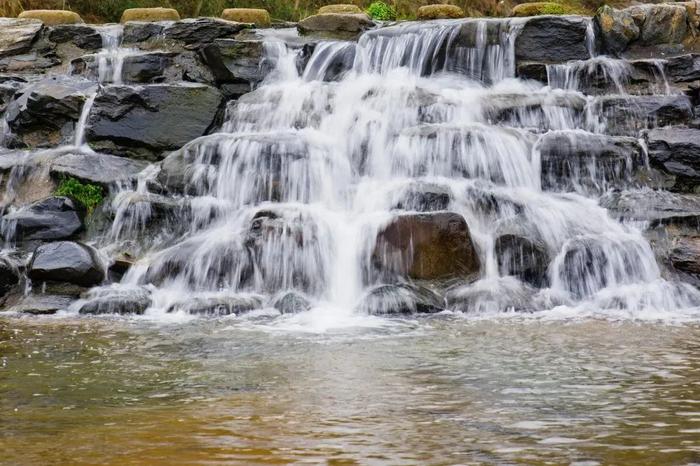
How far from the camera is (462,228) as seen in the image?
888cm

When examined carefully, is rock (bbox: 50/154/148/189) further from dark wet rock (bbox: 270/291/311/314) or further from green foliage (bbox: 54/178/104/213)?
dark wet rock (bbox: 270/291/311/314)

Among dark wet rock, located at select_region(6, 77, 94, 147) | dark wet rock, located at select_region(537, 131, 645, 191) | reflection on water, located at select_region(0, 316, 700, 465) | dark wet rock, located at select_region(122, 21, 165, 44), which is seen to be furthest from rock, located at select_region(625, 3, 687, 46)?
dark wet rock, located at select_region(6, 77, 94, 147)

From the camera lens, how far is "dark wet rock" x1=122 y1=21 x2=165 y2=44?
15.2 m

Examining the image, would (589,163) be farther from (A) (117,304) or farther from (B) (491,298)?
(A) (117,304)

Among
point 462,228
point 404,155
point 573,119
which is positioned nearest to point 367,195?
point 404,155

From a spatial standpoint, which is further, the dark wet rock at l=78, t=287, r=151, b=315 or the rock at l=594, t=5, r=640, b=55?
the rock at l=594, t=5, r=640, b=55

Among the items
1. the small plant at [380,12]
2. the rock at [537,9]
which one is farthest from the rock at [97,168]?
the small plant at [380,12]

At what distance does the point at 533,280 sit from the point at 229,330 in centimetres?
354

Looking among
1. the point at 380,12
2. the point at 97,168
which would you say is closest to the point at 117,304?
the point at 97,168

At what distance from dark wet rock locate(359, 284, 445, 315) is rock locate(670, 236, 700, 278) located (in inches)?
106

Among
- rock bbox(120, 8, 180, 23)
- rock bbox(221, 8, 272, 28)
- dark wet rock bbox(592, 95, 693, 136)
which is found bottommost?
dark wet rock bbox(592, 95, 693, 136)

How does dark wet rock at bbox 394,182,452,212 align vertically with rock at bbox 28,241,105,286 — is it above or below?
above

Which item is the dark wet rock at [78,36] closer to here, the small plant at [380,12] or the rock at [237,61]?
the rock at [237,61]

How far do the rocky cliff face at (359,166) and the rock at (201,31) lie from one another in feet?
0.13
